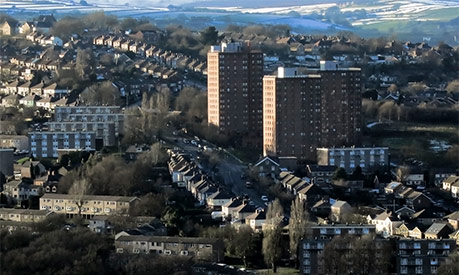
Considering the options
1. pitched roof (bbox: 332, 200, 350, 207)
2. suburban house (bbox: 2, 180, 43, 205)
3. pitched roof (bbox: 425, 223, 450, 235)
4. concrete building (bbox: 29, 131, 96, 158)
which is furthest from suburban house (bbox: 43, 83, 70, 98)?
pitched roof (bbox: 425, 223, 450, 235)

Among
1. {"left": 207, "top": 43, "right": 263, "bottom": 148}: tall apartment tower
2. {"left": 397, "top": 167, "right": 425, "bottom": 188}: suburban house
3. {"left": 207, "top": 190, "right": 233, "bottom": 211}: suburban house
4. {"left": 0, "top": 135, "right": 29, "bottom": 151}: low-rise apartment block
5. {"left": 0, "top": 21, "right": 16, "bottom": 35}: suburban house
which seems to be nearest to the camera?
{"left": 207, "top": 190, "right": 233, "bottom": 211}: suburban house

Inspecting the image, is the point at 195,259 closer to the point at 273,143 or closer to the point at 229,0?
the point at 273,143

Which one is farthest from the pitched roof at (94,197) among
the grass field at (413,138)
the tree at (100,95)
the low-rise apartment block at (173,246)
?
the grass field at (413,138)

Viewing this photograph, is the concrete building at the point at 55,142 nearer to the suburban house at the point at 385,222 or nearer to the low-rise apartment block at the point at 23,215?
the low-rise apartment block at the point at 23,215

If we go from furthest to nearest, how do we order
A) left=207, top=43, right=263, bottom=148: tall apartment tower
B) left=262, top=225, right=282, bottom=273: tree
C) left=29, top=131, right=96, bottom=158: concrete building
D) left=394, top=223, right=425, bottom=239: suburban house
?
left=207, top=43, right=263, bottom=148: tall apartment tower, left=29, top=131, right=96, bottom=158: concrete building, left=394, top=223, right=425, bottom=239: suburban house, left=262, top=225, right=282, bottom=273: tree

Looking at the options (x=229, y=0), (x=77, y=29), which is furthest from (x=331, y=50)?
(x=229, y=0)

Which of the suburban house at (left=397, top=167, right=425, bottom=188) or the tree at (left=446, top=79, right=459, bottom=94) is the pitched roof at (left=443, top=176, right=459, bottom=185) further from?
the tree at (left=446, top=79, right=459, bottom=94)

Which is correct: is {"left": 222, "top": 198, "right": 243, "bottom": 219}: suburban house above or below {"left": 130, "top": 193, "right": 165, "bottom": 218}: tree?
below
